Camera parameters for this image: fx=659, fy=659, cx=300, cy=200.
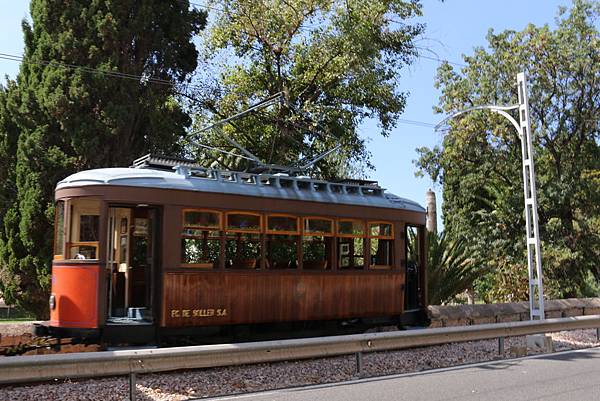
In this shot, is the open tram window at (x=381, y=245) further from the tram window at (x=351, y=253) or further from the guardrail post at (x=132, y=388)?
the guardrail post at (x=132, y=388)

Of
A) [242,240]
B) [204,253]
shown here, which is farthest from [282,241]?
[204,253]

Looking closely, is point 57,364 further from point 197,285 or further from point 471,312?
point 471,312

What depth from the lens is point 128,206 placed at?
33.3ft

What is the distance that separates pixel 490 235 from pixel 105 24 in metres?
14.9

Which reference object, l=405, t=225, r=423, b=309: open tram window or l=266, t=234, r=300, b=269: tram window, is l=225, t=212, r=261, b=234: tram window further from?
l=405, t=225, r=423, b=309: open tram window

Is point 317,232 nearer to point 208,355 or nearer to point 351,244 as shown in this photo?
point 351,244

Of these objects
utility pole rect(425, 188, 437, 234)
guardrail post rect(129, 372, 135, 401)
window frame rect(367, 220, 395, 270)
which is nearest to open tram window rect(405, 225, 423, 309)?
window frame rect(367, 220, 395, 270)

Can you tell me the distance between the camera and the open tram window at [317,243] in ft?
38.5

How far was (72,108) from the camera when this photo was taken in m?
15.9

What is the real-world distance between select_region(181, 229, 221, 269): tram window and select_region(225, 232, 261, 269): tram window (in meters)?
0.20

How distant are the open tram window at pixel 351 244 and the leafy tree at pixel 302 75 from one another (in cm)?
689

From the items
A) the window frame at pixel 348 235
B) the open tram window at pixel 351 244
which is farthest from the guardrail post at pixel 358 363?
the window frame at pixel 348 235

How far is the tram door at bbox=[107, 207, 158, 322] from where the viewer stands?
10.4 m

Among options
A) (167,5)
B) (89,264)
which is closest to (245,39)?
(167,5)
